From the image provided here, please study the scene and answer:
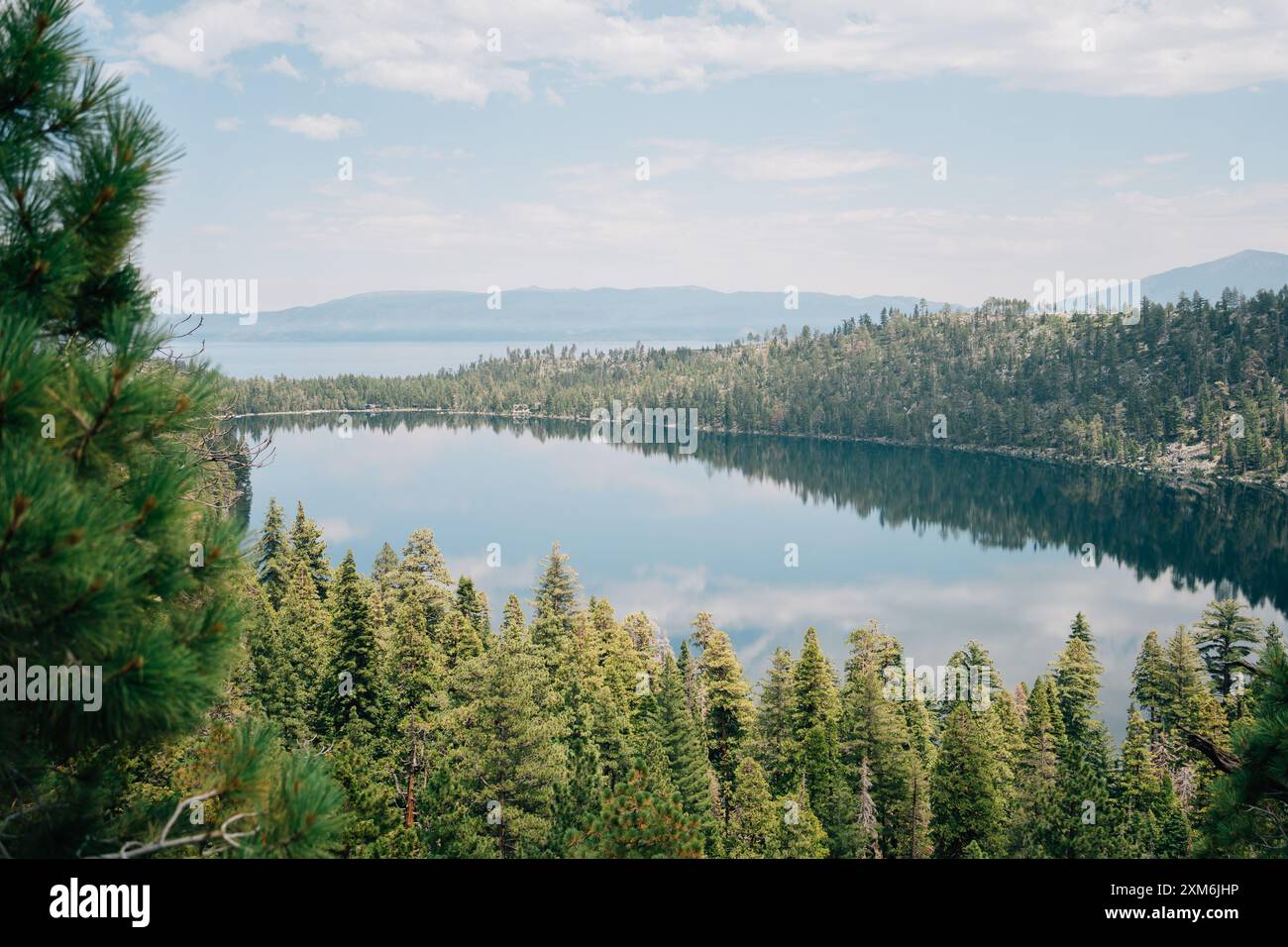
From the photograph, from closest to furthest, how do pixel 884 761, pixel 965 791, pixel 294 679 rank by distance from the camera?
pixel 294 679 → pixel 965 791 → pixel 884 761

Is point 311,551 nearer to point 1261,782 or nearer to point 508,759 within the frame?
point 508,759

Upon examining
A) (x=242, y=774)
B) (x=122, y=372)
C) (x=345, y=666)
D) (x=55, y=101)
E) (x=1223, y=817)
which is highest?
(x=55, y=101)

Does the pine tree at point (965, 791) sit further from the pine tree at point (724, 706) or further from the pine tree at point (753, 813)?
the pine tree at point (724, 706)

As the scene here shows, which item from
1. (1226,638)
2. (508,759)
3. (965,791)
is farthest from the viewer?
Result: (1226,638)

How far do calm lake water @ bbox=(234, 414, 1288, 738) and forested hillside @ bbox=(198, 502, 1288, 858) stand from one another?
18178 millimetres

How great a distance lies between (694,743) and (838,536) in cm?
7713

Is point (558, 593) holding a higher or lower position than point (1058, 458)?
lower

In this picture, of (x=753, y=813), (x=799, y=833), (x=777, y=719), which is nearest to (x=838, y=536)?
(x=777, y=719)

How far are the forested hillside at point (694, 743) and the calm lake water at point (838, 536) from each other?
18.2 m

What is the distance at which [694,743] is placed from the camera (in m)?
23.6

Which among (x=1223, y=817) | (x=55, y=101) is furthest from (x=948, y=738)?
(x=55, y=101)

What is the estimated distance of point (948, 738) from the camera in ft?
83.6
